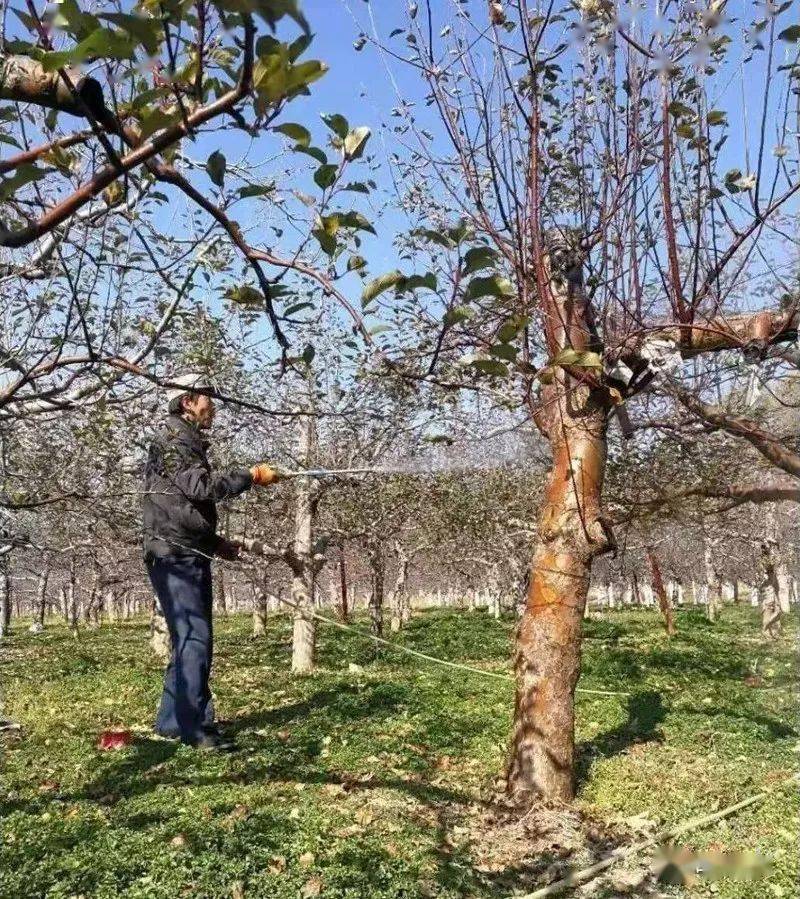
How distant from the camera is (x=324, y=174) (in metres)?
1.44

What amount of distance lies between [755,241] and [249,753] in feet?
15.7

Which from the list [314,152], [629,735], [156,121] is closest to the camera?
[156,121]

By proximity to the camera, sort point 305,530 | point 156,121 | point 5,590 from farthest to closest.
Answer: point 5,590 < point 305,530 < point 156,121

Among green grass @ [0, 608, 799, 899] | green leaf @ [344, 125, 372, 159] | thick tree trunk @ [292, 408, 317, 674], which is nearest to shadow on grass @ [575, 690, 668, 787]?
green grass @ [0, 608, 799, 899]

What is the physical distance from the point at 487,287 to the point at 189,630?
5.06m

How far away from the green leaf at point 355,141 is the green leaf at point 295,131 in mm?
190

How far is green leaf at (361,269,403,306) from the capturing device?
5.13ft

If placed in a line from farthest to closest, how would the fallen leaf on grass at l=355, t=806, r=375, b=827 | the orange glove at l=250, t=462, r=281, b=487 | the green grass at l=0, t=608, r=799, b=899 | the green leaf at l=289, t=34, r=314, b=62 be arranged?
the fallen leaf on grass at l=355, t=806, r=375, b=827 < the orange glove at l=250, t=462, r=281, b=487 < the green grass at l=0, t=608, r=799, b=899 < the green leaf at l=289, t=34, r=314, b=62

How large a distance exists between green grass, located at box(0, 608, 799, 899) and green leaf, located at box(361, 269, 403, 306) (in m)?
3.12

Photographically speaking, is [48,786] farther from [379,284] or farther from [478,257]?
[478,257]

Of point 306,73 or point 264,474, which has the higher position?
point 306,73

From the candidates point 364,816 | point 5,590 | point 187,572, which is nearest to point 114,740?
point 187,572

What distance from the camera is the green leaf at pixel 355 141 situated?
1506mm

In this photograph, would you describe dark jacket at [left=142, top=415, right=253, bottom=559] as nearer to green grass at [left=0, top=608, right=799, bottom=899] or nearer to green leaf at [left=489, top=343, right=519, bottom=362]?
green grass at [left=0, top=608, right=799, bottom=899]
